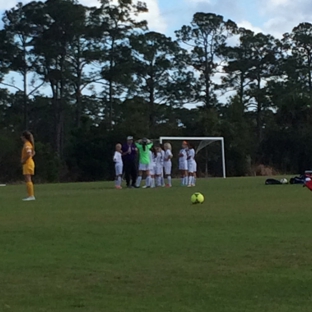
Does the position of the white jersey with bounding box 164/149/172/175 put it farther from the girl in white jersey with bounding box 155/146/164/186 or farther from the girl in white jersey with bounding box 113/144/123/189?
the girl in white jersey with bounding box 113/144/123/189

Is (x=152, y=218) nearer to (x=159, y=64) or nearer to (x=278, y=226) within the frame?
(x=278, y=226)

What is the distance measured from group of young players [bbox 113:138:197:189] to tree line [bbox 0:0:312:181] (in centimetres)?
2327

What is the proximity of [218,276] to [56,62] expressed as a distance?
61432mm

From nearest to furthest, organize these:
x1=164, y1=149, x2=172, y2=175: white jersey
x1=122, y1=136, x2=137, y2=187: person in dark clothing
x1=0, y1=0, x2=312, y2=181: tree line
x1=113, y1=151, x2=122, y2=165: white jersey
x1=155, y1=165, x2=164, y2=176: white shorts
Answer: x1=122, y1=136, x2=137, y2=187: person in dark clothing
x1=113, y1=151, x2=122, y2=165: white jersey
x1=155, y1=165, x2=164, y2=176: white shorts
x1=164, y1=149, x2=172, y2=175: white jersey
x1=0, y1=0, x2=312, y2=181: tree line

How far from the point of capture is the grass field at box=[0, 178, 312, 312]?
738cm

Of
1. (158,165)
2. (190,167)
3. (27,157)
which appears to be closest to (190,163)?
(190,167)

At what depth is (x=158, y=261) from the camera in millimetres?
9594

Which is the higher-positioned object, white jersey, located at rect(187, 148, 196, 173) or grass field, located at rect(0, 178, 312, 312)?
white jersey, located at rect(187, 148, 196, 173)

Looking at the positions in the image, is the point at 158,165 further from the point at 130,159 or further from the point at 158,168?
the point at 130,159

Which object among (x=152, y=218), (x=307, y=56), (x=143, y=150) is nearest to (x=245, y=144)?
(x=307, y=56)

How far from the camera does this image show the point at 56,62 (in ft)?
225

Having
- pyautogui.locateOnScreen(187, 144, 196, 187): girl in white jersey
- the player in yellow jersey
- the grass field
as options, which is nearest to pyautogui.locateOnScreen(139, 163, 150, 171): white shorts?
pyautogui.locateOnScreen(187, 144, 196, 187): girl in white jersey

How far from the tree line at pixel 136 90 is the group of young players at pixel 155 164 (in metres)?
23.3

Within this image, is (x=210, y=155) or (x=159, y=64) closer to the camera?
(x=210, y=155)
